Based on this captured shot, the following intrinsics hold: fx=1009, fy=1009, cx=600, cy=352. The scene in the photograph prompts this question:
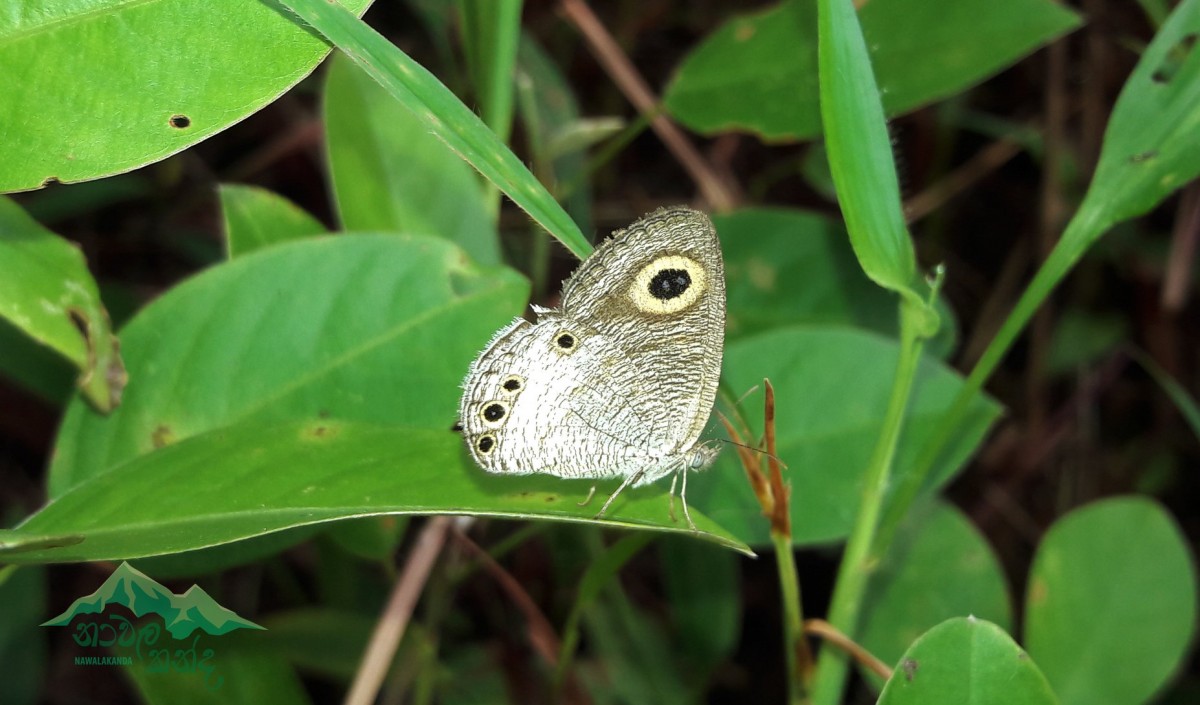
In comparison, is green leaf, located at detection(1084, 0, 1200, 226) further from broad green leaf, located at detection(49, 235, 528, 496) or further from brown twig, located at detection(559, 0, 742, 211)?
brown twig, located at detection(559, 0, 742, 211)

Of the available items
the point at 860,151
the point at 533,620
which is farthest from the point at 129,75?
the point at 533,620

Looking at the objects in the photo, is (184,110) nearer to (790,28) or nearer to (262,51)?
(262,51)

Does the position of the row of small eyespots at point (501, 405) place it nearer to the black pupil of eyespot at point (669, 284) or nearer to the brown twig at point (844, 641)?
the black pupil of eyespot at point (669, 284)

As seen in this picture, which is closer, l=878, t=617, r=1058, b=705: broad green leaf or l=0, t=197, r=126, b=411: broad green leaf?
l=878, t=617, r=1058, b=705: broad green leaf

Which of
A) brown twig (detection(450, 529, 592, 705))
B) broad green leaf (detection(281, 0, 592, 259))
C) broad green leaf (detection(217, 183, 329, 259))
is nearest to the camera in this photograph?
broad green leaf (detection(281, 0, 592, 259))

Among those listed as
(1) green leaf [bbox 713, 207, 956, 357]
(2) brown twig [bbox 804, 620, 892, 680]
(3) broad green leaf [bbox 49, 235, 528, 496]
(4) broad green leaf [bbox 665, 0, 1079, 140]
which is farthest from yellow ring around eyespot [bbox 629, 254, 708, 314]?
(1) green leaf [bbox 713, 207, 956, 357]

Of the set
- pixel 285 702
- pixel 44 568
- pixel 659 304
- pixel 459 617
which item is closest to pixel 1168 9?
pixel 659 304
